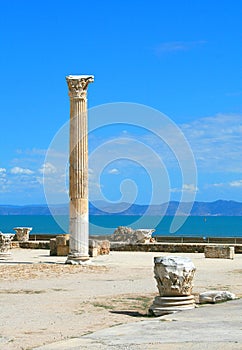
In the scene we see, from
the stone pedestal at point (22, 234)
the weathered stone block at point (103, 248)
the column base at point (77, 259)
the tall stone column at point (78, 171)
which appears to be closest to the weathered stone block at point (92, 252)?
the weathered stone block at point (103, 248)

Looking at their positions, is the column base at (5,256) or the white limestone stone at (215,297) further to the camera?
the column base at (5,256)

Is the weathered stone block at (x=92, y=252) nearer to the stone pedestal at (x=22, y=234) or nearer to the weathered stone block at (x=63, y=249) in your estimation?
the weathered stone block at (x=63, y=249)

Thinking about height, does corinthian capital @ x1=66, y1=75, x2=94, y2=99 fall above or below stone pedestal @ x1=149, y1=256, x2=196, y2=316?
above

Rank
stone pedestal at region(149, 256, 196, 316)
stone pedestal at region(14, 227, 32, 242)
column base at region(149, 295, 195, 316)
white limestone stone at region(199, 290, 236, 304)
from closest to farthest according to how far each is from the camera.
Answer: column base at region(149, 295, 195, 316), stone pedestal at region(149, 256, 196, 316), white limestone stone at region(199, 290, 236, 304), stone pedestal at region(14, 227, 32, 242)

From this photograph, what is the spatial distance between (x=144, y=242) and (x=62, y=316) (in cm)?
2275

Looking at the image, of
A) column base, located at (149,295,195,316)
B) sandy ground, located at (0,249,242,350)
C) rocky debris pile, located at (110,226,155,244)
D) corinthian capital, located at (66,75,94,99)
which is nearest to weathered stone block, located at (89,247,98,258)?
sandy ground, located at (0,249,242,350)

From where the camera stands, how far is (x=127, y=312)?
12023 mm

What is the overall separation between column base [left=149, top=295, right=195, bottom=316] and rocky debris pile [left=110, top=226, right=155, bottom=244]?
72.6 ft

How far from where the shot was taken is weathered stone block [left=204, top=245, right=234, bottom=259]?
1049 inches

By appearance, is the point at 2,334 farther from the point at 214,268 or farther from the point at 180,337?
the point at 214,268

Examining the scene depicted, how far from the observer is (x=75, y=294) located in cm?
1475

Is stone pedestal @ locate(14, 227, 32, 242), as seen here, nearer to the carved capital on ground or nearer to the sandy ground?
the sandy ground

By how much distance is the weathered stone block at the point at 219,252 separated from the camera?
26656 mm

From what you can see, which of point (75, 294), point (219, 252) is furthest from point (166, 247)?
point (75, 294)
